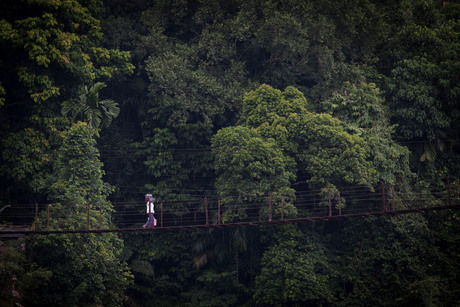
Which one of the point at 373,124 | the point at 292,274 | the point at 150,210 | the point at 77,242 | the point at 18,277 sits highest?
the point at 373,124

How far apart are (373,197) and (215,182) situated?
5098 millimetres

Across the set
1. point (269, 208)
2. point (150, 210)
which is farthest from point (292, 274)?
point (150, 210)

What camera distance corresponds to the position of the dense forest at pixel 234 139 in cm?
Result: 1702

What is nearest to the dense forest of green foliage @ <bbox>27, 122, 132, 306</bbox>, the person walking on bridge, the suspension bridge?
green foliage @ <bbox>27, 122, 132, 306</bbox>

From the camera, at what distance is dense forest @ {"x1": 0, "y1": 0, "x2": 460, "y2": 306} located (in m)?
17.0

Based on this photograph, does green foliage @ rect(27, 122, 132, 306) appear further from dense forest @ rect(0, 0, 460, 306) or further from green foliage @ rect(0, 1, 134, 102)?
green foliage @ rect(0, 1, 134, 102)

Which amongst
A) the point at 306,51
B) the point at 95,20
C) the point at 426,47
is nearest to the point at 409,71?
the point at 426,47

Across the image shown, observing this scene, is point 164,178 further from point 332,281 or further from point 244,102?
point 332,281

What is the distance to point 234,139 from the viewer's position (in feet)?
60.1

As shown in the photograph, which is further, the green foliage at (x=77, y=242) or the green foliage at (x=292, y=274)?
the green foliage at (x=292, y=274)

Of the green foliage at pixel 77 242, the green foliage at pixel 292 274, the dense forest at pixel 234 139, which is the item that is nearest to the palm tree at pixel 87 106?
the dense forest at pixel 234 139

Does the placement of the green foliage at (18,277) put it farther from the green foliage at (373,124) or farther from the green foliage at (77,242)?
the green foliage at (373,124)

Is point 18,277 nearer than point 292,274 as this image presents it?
Yes

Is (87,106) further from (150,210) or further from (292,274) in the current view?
(292,274)
